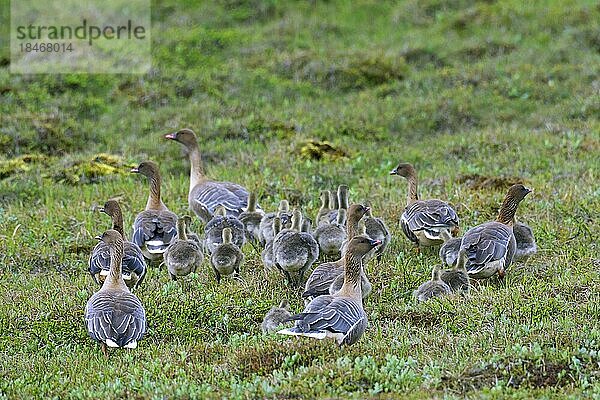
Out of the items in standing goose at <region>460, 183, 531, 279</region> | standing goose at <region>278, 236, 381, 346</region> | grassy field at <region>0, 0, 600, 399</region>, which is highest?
standing goose at <region>278, 236, 381, 346</region>

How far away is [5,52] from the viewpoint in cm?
2153

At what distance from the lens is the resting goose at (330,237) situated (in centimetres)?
1093

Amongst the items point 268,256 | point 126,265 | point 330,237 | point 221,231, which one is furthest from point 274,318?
point 221,231

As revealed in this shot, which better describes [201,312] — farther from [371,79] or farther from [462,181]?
[371,79]

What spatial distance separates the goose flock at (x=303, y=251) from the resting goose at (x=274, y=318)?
12 millimetres

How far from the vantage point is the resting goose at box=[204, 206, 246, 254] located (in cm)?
1110

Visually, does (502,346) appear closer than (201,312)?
Yes

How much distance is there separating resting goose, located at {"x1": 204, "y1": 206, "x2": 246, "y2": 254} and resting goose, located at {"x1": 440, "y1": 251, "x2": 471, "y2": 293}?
8.77 ft

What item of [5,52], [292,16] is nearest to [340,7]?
A: [292,16]

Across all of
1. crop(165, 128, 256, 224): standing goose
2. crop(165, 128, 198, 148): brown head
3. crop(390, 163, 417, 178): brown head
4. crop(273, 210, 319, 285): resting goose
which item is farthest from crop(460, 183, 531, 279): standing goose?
crop(165, 128, 198, 148): brown head

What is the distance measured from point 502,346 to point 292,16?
17.1m

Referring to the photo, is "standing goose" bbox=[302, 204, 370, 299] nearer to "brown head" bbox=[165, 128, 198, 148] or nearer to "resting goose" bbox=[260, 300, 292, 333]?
"resting goose" bbox=[260, 300, 292, 333]

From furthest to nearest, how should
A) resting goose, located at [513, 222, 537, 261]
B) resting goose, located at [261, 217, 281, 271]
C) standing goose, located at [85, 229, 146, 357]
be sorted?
resting goose, located at [513, 222, 537, 261] → resting goose, located at [261, 217, 281, 271] → standing goose, located at [85, 229, 146, 357]

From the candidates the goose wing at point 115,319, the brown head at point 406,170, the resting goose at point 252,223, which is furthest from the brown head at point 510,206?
the goose wing at point 115,319
